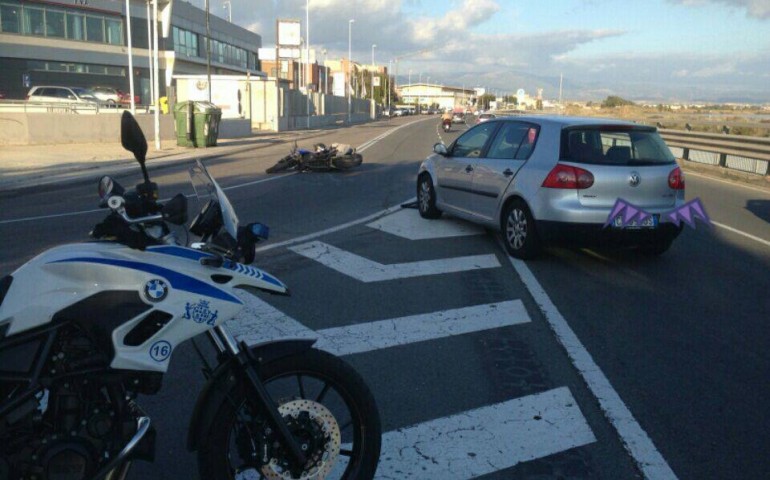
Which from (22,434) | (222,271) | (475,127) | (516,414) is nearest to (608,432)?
(516,414)

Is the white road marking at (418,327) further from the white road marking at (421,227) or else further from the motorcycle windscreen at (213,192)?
the white road marking at (421,227)

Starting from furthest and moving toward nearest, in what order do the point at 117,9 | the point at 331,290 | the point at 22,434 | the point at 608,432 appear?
1. the point at 117,9
2. the point at 331,290
3. the point at 608,432
4. the point at 22,434

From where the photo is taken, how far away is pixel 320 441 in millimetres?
3135

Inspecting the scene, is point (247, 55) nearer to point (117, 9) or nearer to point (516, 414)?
point (117, 9)

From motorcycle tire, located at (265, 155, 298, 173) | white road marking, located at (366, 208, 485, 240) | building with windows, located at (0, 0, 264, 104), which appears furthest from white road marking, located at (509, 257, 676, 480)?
building with windows, located at (0, 0, 264, 104)

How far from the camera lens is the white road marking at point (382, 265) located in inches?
301

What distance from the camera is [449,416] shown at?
4.33 m

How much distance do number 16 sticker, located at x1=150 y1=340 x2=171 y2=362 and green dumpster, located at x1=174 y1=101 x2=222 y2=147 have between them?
25.1 m

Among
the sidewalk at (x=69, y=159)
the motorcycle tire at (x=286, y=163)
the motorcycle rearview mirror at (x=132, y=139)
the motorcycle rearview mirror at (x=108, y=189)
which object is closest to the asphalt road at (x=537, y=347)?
the motorcycle rearview mirror at (x=108, y=189)

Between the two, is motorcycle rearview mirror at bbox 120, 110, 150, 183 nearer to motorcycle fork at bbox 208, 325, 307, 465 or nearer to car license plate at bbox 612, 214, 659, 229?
motorcycle fork at bbox 208, 325, 307, 465

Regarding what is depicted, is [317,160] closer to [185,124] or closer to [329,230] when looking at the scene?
[329,230]

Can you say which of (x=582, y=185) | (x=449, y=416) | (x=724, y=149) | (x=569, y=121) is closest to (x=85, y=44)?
(x=724, y=149)

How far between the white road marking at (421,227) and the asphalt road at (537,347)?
0.25 ft

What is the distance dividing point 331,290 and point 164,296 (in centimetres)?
424
